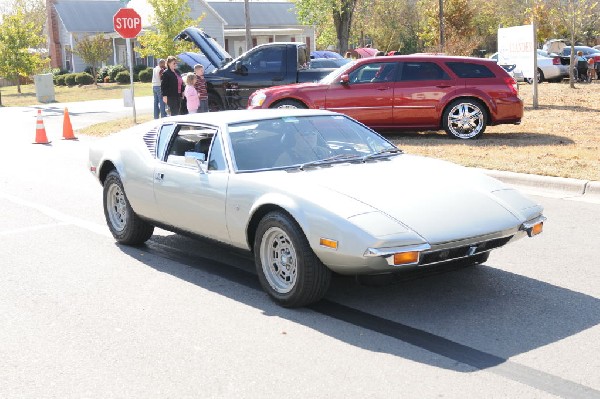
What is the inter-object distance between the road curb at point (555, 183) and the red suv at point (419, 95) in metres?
3.95

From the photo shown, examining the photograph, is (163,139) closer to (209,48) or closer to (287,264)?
(287,264)

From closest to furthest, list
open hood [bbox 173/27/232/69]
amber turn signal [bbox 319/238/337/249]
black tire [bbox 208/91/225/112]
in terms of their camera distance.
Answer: amber turn signal [bbox 319/238/337/249]
black tire [bbox 208/91/225/112]
open hood [bbox 173/27/232/69]

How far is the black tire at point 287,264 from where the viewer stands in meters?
5.51

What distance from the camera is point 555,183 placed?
1066 cm

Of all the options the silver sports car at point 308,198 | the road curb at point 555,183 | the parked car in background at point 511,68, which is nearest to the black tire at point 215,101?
the road curb at point 555,183

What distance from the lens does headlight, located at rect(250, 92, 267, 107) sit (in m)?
15.8

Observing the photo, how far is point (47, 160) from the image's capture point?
51.3ft

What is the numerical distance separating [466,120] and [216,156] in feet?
31.8

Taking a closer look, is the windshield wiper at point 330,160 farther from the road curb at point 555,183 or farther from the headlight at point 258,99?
the headlight at point 258,99

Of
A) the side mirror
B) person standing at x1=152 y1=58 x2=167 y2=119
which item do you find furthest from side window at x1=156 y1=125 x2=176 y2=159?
person standing at x1=152 y1=58 x2=167 y2=119

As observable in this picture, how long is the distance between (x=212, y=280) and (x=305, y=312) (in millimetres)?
1227

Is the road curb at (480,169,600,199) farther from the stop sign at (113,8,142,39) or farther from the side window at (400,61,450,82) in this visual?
the stop sign at (113,8,142,39)

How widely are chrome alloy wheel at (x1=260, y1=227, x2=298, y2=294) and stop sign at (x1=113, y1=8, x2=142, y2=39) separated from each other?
1712 cm

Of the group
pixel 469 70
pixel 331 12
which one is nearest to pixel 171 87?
pixel 469 70
